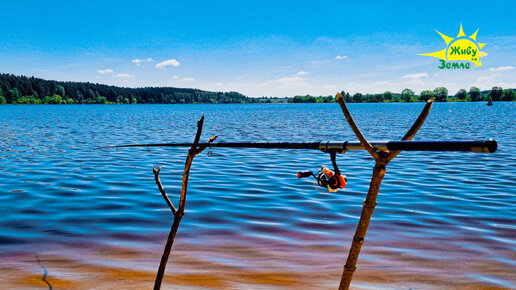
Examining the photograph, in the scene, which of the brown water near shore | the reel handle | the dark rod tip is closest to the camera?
the dark rod tip

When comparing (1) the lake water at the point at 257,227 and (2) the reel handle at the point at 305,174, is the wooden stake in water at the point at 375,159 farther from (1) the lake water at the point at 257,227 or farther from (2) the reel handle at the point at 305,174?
(1) the lake water at the point at 257,227

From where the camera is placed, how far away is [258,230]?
9.09 metres

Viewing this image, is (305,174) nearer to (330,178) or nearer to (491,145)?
(330,178)

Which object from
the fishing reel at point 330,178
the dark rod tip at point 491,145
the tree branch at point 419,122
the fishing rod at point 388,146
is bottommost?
the fishing reel at point 330,178

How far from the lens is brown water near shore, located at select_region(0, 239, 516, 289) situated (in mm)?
6305

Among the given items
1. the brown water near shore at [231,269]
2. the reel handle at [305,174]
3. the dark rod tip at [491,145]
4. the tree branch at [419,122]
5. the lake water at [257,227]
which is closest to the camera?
the dark rod tip at [491,145]

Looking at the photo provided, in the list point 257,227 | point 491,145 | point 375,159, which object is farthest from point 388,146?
point 257,227

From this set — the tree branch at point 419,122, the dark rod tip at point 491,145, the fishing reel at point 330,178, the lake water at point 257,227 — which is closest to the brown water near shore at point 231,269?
the lake water at point 257,227

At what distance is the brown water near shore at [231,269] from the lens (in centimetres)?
630

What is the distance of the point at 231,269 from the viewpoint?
272 inches

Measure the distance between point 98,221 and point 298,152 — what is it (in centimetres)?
1356

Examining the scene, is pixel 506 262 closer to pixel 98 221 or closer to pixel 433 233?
pixel 433 233

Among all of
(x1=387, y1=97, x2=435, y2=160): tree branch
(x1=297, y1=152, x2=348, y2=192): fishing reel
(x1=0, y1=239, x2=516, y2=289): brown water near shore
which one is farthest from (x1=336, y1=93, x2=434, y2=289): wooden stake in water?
(x1=0, y1=239, x2=516, y2=289): brown water near shore

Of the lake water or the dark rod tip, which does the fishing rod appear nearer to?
the dark rod tip
